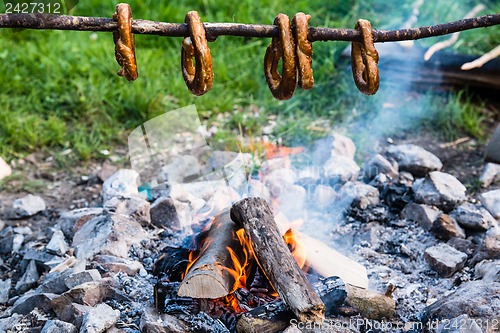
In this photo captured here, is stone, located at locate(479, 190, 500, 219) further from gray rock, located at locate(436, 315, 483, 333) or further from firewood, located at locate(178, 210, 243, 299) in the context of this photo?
firewood, located at locate(178, 210, 243, 299)

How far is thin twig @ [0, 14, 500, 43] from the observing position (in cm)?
227

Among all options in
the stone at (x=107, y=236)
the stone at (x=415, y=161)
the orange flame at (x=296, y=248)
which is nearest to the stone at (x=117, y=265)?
the stone at (x=107, y=236)

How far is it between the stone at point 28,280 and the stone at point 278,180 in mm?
1544

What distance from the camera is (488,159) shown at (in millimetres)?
4969

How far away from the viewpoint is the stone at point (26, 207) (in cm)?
451

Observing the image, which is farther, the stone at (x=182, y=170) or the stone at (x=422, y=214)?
the stone at (x=182, y=170)

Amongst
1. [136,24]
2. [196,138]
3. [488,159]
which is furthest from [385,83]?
[136,24]

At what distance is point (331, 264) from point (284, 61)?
1.33 m

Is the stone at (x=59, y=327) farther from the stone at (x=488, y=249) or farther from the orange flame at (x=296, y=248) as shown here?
the stone at (x=488, y=249)

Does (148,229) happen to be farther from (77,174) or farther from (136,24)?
(136,24)

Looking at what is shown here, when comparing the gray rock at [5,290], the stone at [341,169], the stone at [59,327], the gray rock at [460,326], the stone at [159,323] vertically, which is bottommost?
the gray rock at [5,290]

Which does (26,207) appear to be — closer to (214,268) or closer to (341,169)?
(214,268)

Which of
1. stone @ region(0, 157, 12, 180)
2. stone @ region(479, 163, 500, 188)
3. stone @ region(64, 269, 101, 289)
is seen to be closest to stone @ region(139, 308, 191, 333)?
stone @ region(64, 269, 101, 289)

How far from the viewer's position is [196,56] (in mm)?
2453
